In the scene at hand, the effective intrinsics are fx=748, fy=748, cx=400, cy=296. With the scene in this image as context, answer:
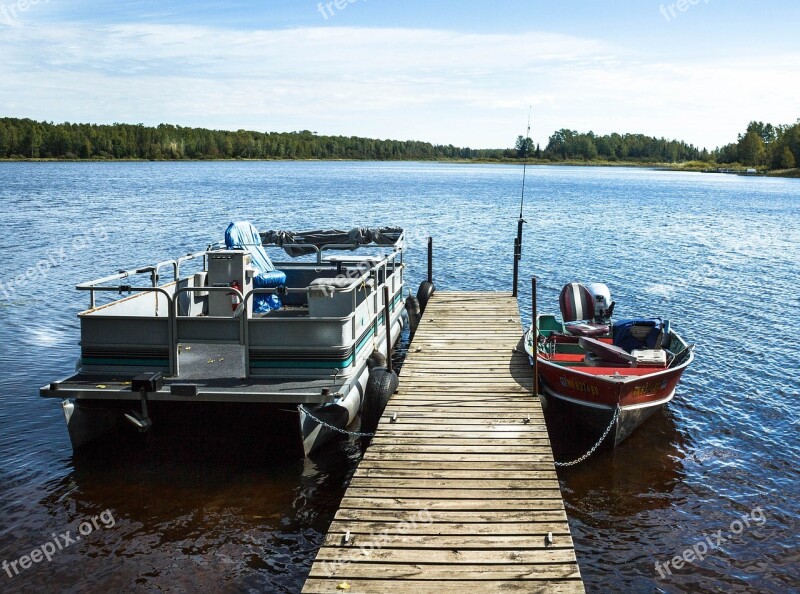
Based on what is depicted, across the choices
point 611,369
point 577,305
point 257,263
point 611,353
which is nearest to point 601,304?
point 577,305

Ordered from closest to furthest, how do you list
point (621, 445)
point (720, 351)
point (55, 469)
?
1. point (55, 469)
2. point (621, 445)
3. point (720, 351)

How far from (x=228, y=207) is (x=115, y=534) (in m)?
57.2

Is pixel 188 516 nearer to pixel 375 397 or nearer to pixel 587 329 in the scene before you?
pixel 375 397

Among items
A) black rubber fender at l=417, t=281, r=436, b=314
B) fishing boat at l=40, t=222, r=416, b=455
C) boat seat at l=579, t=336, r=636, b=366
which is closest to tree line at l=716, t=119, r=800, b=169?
black rubber fender at l=417, t=281, r=436, b=314

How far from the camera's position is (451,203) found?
77.2 meters

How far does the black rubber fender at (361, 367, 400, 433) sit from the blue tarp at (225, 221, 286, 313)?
148 inches

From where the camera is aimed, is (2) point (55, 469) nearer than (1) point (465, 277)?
Yes

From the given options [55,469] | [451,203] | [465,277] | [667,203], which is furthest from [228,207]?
[55,469]

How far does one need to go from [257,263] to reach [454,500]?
339 inches

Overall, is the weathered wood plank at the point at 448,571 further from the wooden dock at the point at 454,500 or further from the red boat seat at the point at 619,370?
the red boat seat at the point at 619,370

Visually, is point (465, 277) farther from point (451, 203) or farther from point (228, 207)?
point (451, 203)

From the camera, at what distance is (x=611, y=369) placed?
1360 centimetres

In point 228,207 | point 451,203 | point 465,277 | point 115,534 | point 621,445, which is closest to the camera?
point 115,534

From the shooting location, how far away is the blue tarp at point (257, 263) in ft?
50.8
